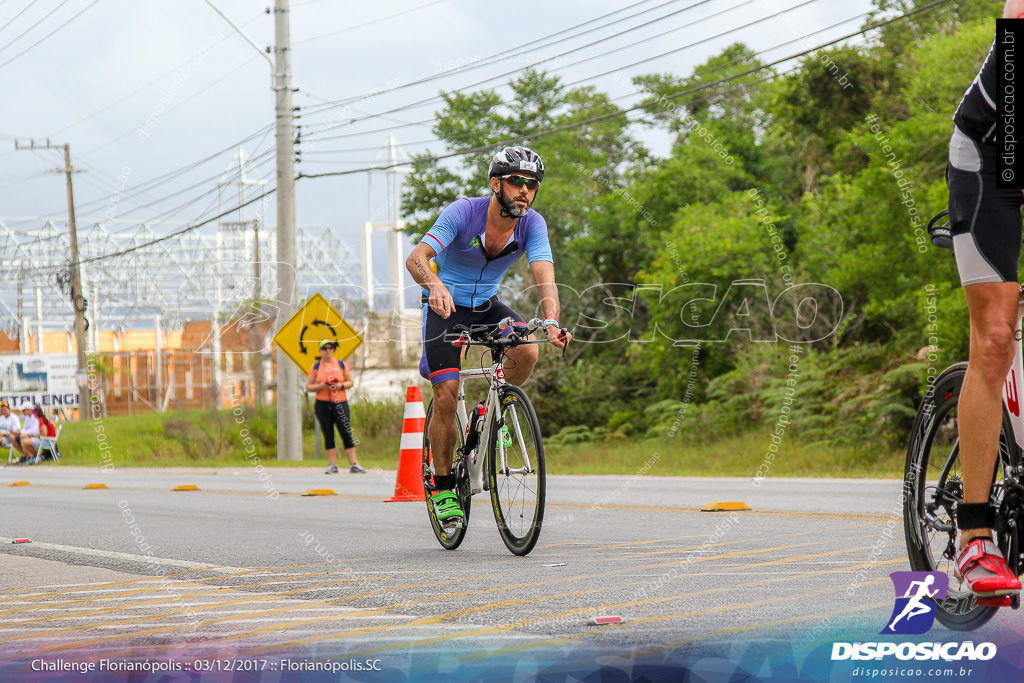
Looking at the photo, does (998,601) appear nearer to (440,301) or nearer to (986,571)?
(986,571)

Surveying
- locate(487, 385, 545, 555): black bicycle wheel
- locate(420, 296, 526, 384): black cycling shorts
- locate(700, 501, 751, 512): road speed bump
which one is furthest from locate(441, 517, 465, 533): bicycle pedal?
locate(700, 501, 751, 512): road speed bump

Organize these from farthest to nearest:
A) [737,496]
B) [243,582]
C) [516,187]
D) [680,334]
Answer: [680,334] → [737,496] → [516,187] → [243,582]

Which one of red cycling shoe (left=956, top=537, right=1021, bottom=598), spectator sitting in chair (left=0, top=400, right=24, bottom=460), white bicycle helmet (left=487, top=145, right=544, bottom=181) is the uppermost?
white bicycle helmet (left=487, top=145, right=544, bottom=181)

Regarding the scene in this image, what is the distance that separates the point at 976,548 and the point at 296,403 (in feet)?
72.9

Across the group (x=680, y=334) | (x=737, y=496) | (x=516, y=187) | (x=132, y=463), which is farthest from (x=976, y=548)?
(x=132, y=463)

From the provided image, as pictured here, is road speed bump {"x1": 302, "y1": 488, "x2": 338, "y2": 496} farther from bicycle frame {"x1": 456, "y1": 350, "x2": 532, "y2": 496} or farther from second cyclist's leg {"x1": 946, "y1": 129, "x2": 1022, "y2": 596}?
second cyclist's leg {"x1": 946, "y1": 129, "x2": 1022, "y2": 596}

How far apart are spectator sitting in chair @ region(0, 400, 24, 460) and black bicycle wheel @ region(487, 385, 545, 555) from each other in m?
27.8

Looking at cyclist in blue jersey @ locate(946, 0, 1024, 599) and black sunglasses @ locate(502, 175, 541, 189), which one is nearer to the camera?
cyclist in blue jersey @ locate(946, 0, 1024, 599)

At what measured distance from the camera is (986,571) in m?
3.49

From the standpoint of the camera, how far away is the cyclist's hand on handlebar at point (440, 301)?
602cm

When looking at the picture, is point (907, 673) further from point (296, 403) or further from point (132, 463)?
point (132, 463)

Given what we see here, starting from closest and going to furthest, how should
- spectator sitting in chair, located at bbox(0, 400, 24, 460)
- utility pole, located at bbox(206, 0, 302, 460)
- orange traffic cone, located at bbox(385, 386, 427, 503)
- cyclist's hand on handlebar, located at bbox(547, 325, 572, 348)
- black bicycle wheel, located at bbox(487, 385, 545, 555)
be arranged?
cyclist's hand on handlebar, located at bbox(547, 325, 572, 348)
black bicycle wheel, located at bbox(487, 385, 545, 555)
orange traffic cone, located at bbox(385, 386, 427, 503)
utility pole, located at bbox(206, 0, 302, 460)
spectator sitting in chair, located at bbox(0, 400, 24, 460)

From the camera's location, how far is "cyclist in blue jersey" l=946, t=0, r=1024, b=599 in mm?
3619

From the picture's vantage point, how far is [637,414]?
2700 centimetres
